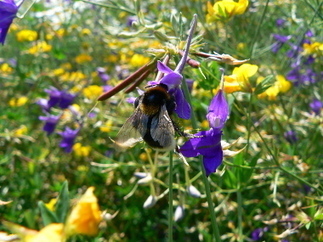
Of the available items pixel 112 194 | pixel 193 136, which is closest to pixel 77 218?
pixel 193 136

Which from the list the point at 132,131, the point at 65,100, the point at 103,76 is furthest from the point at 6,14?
the point at 103,76

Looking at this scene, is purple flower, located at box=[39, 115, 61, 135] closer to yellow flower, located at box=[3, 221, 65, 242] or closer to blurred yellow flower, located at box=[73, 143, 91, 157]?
blurred yellow flower, located at box=[73, 143, 91, 157]

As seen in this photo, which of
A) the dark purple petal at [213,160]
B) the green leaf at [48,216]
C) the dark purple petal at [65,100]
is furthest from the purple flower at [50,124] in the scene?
the dark purple petal at [213,160]

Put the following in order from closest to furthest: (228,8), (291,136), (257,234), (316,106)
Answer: (228,8)
(257,234)
(291,136)
(316,106)

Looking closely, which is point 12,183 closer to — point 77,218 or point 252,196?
point 252,196

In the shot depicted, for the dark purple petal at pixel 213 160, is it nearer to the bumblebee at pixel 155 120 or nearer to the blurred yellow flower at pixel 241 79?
the bumblebee at pixel 155 120

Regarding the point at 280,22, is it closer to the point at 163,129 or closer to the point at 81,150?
the point at 81,150
